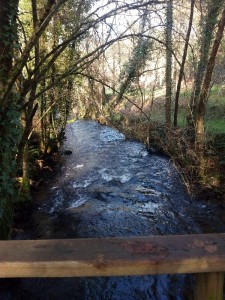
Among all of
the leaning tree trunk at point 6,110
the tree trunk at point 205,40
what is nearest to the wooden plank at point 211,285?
the leaning tree trunk at point 6,110

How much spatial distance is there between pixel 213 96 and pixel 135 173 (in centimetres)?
1096

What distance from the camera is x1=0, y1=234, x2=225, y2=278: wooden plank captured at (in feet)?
5.06

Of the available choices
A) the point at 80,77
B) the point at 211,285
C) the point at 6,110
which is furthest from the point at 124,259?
the point at 80,77

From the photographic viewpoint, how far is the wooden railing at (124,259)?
5.06 feet

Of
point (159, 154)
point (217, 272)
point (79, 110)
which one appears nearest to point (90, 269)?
point (217, 272)

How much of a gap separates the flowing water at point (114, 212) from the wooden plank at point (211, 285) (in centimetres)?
302

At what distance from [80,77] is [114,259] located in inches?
395

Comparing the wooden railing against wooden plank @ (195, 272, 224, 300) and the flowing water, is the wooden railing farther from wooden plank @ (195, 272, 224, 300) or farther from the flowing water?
the flowing water

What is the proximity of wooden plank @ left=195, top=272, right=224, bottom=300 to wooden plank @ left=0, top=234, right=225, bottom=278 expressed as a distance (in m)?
0.09

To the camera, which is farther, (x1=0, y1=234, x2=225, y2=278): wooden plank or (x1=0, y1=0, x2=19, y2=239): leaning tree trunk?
(x1=0, y1=0, x2=19, y2=239): leaning tree trunk

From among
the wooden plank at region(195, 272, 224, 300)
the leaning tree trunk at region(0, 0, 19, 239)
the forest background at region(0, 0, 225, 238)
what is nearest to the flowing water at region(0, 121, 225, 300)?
the forest background at region(0, 0, 225, 238)

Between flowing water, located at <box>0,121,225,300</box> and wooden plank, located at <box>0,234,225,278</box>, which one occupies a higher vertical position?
wooden plank, located at <box>0,234,225,278</box>

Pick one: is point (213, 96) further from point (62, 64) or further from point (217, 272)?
point (217, 272)

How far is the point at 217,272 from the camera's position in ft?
5.29
